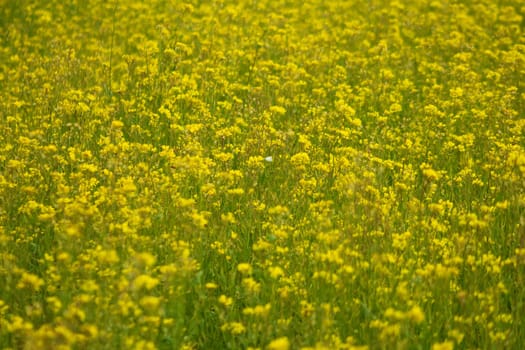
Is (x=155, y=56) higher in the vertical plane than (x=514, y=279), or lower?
higher

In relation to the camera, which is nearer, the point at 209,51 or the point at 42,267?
the point at 42,267

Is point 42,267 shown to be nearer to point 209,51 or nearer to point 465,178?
point 465,178

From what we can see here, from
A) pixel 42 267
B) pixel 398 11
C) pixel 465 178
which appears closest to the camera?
pixel 42 267

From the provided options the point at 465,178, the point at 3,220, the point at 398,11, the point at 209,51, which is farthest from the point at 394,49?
the point at 3,220

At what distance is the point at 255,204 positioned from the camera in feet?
14.4

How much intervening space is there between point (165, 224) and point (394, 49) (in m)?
5.17

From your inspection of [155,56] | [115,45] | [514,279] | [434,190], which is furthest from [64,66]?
[514,279]

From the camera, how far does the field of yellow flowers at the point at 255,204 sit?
3.53m

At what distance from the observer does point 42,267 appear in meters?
4.07

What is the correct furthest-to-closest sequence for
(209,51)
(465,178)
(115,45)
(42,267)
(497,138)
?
(115,45) → (209,51) → (497,138) → (465,178) → (42,267)

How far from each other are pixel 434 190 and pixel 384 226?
615mm

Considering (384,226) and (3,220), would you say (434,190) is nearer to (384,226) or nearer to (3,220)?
(384,226)

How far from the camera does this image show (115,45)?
827cm

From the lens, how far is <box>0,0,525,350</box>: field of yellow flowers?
139 inches
